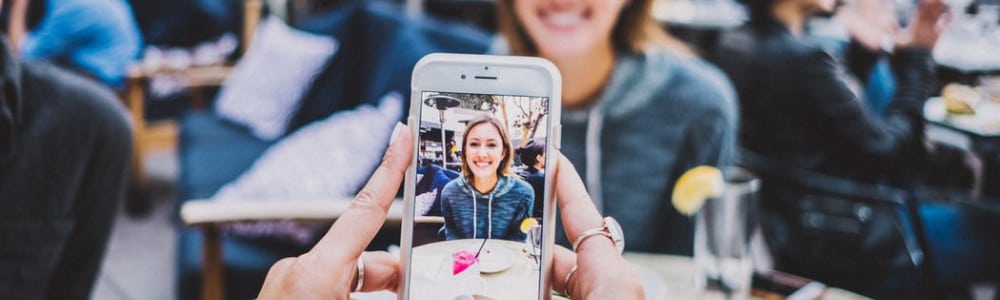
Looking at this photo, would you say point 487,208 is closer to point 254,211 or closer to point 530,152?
point 530,152

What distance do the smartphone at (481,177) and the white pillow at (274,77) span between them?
204cm

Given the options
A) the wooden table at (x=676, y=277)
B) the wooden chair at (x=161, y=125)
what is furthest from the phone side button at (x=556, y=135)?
the wooden chair at (x=161, y=125)

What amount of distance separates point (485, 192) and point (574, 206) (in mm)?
73

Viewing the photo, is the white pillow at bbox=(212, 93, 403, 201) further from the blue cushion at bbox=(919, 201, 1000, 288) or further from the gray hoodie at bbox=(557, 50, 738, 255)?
the blue cushion at bbox=(919, 201, 1000, 288)

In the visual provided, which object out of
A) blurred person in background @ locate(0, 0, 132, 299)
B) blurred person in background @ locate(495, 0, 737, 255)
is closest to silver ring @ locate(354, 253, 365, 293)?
blurred person in background @ locate(0, 0, 132, 299)

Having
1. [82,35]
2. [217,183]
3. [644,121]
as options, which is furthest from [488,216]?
[82,35]

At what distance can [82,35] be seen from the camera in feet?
7.16

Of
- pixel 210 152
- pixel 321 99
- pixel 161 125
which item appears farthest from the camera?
pixel 161 125

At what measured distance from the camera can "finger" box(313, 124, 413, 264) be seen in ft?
1.71

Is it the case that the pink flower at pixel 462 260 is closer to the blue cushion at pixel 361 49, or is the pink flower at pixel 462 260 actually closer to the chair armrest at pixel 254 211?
the chair armrest at pixel 254 211

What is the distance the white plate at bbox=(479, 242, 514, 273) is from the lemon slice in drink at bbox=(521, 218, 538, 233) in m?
0.02

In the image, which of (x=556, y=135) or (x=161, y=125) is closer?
(x=556, y=135)

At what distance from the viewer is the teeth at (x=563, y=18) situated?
1074 mm

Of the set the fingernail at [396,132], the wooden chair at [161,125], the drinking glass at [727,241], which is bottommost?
the wooden chair at [161,125]
